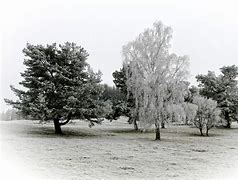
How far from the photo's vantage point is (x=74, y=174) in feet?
39.4

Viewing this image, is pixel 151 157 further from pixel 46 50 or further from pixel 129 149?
pixel 46 50

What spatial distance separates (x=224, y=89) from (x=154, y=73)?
22590 mm

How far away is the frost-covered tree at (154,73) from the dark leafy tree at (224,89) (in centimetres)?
1910

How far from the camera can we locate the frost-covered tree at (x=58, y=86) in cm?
2536

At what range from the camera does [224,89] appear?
144 ft

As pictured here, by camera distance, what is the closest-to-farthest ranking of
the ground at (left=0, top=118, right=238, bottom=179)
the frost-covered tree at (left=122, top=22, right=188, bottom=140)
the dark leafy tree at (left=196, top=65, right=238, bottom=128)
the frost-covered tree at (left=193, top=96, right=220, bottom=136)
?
the ground at (left=0, top=118, right=238, bottom=179) → the frost-covered tree at (left=122, top=22, right=188, bottom=140) → the frost-covered tree at (left=193, top=96, right=220, bottom=136) → the dark leafy tree at (left=196, top=65, right=238, bottom=128)

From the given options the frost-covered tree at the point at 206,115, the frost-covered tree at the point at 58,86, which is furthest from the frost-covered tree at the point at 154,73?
the frost-covered tree at the point at 206,115

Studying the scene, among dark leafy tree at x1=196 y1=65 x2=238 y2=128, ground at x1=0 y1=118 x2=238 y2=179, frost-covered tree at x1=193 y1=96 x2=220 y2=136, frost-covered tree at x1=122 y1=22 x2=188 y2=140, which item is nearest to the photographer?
ground at x1=0 y1=118 x2=238 y2=179

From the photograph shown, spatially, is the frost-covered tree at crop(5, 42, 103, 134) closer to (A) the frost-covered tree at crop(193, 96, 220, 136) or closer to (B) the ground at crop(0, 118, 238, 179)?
(B) the ground at crop(0, 118, 238, 179)

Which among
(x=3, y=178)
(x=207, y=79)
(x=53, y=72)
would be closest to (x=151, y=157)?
(x=3, y=178)

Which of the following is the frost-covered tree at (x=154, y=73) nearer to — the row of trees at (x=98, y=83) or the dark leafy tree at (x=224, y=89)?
the row of trees at (x=98, y=83)

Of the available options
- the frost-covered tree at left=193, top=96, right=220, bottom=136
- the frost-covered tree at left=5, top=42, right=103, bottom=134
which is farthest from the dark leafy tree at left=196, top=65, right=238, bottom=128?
the frost-covered tree at left=5, top=42, right=103, bottom=134

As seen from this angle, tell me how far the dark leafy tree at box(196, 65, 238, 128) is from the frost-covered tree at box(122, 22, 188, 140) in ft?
62.7

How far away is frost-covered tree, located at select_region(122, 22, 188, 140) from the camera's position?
24.4 meters
